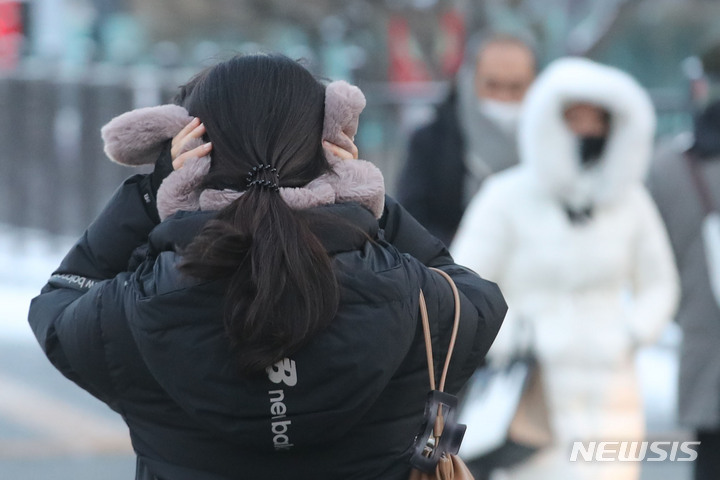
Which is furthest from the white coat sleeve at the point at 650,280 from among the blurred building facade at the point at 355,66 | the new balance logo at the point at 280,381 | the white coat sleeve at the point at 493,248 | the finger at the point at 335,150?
the blurred building facade at the point at 355,66

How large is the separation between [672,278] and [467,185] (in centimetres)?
106

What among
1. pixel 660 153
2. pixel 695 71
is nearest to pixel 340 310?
pixel 660 153

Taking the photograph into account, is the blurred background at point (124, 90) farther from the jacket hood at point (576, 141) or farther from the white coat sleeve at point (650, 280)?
the white coat sleeve at point (650, 280)

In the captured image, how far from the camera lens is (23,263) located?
10.9 metres

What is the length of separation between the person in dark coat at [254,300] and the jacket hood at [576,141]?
2.12 meters

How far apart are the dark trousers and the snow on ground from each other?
657 centimetres

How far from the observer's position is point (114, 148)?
2117 mm

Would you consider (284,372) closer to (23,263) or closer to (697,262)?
(697,262)

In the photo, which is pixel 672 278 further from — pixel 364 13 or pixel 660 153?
pixel 364 13

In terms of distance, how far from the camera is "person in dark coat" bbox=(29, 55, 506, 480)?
1913 millimetres

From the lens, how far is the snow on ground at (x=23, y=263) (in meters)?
10.1

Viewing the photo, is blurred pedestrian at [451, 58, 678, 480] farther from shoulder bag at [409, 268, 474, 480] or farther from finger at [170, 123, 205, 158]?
finger at [170, 123, 205, 158]

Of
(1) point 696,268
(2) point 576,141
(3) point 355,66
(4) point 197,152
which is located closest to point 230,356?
(4) point 197,152

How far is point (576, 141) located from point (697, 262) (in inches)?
26.2
